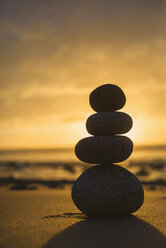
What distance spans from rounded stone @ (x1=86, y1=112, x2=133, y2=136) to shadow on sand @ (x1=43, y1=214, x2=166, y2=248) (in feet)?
6.01

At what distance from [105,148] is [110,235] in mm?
1794

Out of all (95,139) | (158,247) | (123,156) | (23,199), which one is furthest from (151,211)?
(23,199)

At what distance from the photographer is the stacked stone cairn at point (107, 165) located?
554cm

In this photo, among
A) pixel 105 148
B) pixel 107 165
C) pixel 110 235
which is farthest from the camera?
pixel 107 165

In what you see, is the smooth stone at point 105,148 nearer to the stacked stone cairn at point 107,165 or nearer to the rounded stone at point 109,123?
the stacked stone cairn at point 107,165

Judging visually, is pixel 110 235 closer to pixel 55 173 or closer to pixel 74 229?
pixel 74 229

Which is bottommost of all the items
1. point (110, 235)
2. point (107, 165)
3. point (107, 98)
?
point (110, 235)

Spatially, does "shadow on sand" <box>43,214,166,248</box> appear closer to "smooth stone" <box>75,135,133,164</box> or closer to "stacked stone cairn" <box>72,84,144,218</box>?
"stacked stone cairn" <box>72,84,144,218</box>

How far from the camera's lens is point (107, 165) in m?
6.14

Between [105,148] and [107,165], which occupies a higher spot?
[105,148]

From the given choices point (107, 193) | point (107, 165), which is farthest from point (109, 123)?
point (107, 193)

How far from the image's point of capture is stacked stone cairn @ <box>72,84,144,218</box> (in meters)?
5.54

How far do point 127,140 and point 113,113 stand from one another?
658 mm

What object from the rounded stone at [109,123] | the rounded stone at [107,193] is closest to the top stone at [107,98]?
the rounded stone at [109,123]
